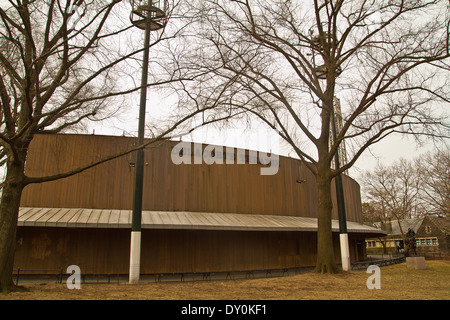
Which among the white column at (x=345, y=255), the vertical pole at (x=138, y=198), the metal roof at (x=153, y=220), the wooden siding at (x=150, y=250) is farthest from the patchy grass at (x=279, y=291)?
the wooden siding at (x=150, y=250)

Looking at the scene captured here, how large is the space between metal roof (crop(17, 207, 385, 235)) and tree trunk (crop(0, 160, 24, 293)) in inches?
230

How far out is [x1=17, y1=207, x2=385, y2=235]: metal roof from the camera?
623 inches

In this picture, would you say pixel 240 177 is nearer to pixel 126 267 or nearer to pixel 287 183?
pixel 287 183

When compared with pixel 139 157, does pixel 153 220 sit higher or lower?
lower

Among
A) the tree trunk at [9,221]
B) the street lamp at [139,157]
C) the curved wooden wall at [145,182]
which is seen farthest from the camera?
the curved wooden wall at [145,182]

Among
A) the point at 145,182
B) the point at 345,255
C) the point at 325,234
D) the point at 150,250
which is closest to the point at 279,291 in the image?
the point at 325,234

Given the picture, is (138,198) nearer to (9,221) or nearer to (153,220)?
(153,220)

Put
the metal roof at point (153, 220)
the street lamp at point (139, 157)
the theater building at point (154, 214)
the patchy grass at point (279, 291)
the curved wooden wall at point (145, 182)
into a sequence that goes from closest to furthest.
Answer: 1. the patchy grass at point (279, 291)
2. the street lamp at point (139, 157)
3. the metal roof at point (153, 220)
4. the theater building at point (154, 214)
5. the curved wooden wall at point (145, 182)

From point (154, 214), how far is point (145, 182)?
206 cm

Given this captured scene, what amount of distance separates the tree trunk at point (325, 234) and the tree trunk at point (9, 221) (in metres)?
10.8

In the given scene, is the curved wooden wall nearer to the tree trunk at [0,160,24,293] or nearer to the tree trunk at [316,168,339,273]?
the tree trunk at [316,168,339,273]

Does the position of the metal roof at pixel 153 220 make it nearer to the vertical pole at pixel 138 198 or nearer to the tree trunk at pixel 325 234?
the vertical pole at pixel 138 198

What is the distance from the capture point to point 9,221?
9.84 m

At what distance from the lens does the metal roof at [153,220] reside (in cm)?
1582
